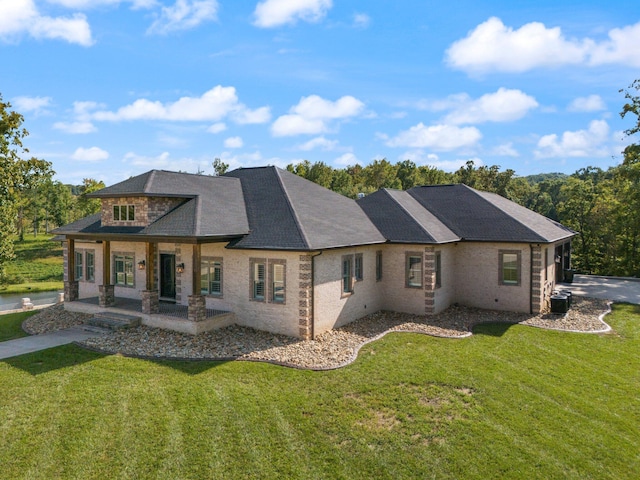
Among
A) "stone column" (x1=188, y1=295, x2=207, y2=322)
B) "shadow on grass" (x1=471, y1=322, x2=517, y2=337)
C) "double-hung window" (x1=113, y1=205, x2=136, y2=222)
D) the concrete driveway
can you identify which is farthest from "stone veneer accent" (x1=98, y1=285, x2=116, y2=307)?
the concrete driveway

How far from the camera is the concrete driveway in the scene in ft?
73.3

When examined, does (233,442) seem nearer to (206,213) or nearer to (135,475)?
(135,475)

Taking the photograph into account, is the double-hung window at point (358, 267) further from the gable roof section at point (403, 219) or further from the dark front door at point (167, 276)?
the dark front door at point (167, 276)

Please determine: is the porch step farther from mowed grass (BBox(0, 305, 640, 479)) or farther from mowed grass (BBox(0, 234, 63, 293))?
mowed grass (BBox(0, 234, 63, 293))

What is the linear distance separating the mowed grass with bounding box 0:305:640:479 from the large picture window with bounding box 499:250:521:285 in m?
5.63

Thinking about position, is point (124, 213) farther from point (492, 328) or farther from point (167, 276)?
point (492, 328)

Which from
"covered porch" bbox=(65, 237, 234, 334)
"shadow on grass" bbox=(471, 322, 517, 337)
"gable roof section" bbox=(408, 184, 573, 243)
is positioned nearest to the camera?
"covered porch" bbox=(65, 237, 234, 334)

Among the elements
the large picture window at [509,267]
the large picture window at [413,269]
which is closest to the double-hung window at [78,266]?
the large picture window at [413,269]

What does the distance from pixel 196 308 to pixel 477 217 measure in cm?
1355

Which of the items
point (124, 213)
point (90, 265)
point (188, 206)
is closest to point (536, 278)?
point (188, 206)

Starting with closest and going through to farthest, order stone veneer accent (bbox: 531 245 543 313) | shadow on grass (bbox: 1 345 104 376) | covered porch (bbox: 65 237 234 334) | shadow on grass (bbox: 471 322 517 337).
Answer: shadow on grass (bbox: 1 345 104 376)
covered porch (bbox: 65 237 234 334)
shadow on grass (bbox: 471 322 517 337)
stone veneer accent (bbox: 531 245 543 313)

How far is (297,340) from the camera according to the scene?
1387 centimetres

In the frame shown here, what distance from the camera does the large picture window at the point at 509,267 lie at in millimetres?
17875

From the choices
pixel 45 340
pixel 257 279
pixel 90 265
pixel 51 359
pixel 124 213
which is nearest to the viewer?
pixel 51 359
